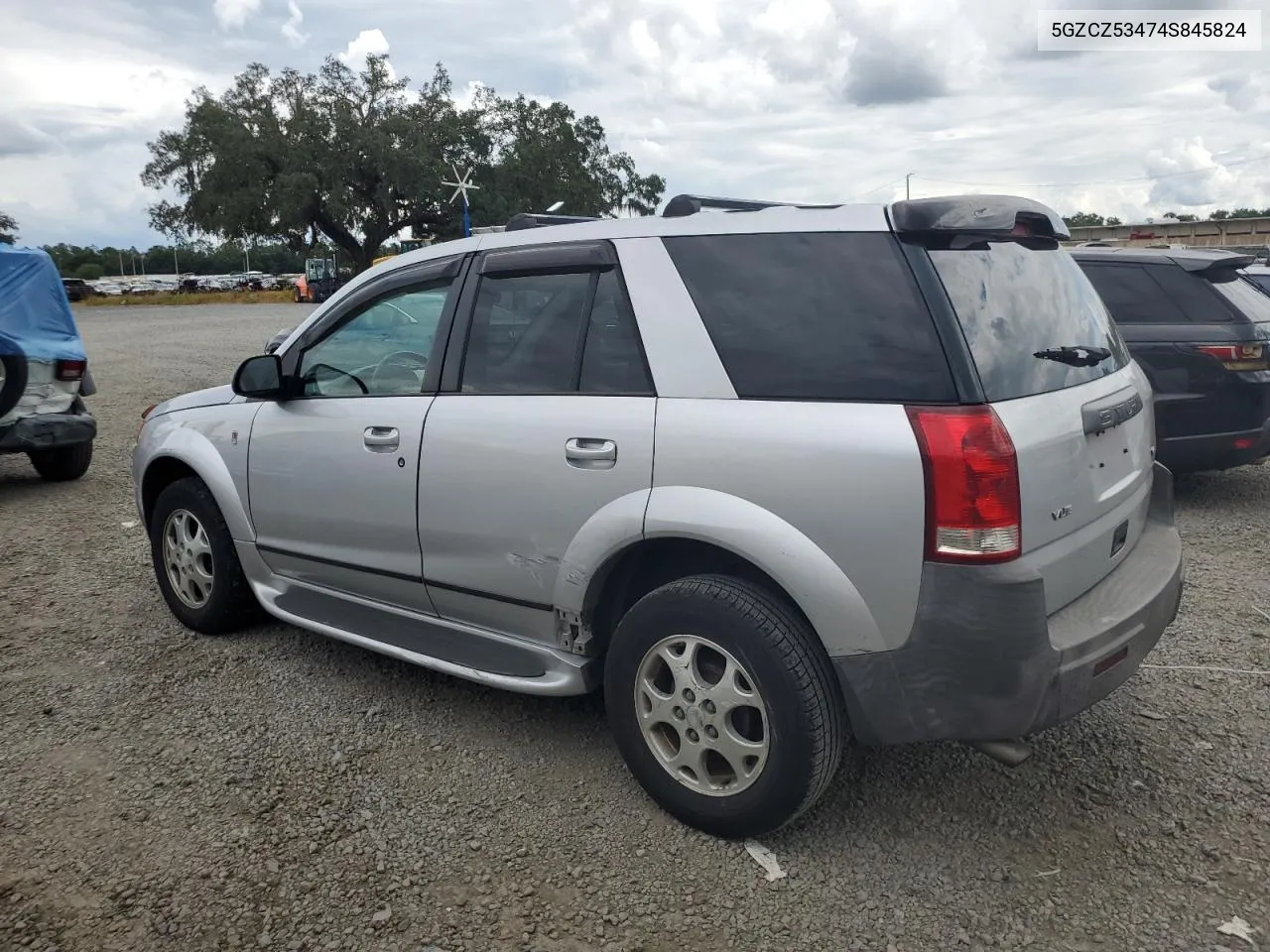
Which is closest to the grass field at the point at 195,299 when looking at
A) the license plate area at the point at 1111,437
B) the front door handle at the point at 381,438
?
the front door handle at the point at 381,438

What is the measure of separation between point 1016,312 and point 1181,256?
508 cm

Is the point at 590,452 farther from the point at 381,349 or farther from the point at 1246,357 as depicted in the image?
the point at 1246,357

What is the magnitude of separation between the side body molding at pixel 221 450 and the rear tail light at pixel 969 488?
2926 millimetres

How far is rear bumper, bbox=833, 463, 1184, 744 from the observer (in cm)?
248

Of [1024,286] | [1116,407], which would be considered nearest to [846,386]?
[1024,286]

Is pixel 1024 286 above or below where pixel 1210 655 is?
above

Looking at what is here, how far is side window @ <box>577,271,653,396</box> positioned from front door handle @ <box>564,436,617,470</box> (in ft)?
0.57

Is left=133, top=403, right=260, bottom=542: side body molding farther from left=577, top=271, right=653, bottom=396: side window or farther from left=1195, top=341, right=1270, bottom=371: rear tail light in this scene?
left=1195, top=341, right=1270, bottom=371: rear tail light

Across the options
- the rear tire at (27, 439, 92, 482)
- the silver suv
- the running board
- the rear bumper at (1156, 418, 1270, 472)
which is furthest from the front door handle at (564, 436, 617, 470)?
the rear tire at (27, 439, 92, 482)

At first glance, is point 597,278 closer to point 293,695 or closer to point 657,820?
point 657,820

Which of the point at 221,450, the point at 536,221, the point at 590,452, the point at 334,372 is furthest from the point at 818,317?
the point at 221,450

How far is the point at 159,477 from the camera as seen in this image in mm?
4824

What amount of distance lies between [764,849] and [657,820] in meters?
0.35

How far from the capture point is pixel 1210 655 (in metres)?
4.21
